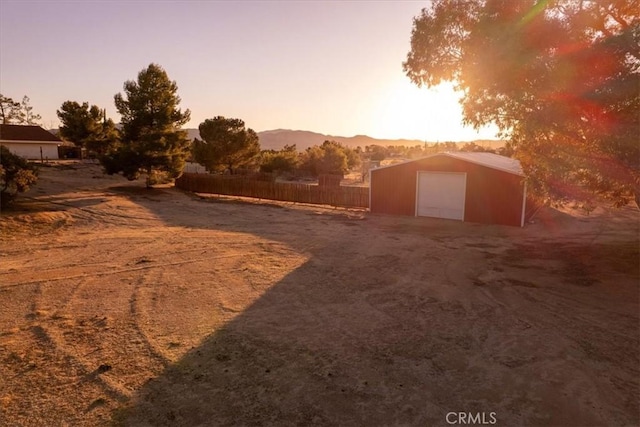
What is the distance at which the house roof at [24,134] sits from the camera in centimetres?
4081

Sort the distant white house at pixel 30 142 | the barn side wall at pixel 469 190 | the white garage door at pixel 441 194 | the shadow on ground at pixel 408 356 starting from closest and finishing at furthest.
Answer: the shadow on ground at pixel 408 356, the barn side wall at pixel 469 190, the white garage door at pixel 441 194, the distant white house at pixel 30 142

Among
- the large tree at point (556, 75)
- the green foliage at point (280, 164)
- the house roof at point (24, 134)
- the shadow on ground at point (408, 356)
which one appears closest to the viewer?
the shadow on ground at point (408, 356)

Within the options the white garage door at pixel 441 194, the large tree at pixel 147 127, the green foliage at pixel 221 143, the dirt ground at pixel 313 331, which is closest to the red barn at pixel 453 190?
the white garage door at pixel 441 194

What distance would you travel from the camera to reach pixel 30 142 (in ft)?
136

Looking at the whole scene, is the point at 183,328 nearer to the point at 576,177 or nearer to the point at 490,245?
the point at 576,177

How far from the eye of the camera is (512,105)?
896 cm

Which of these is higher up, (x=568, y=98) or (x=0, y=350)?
(x=568, y=98)

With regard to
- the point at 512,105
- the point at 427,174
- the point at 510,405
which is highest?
the point at 512,105

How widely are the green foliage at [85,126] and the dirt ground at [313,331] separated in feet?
112

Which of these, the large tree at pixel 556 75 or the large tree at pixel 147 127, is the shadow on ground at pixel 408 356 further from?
the large tree at pixel 147 127

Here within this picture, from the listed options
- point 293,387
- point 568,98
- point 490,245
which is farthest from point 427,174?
point 293,387

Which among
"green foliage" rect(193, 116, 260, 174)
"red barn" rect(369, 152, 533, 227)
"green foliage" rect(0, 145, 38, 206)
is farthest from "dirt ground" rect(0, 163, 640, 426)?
"green foliage" rect(193, 116, 260, 174)

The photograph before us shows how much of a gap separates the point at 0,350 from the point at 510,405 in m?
7.22

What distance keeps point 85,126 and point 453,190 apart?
41676mm
